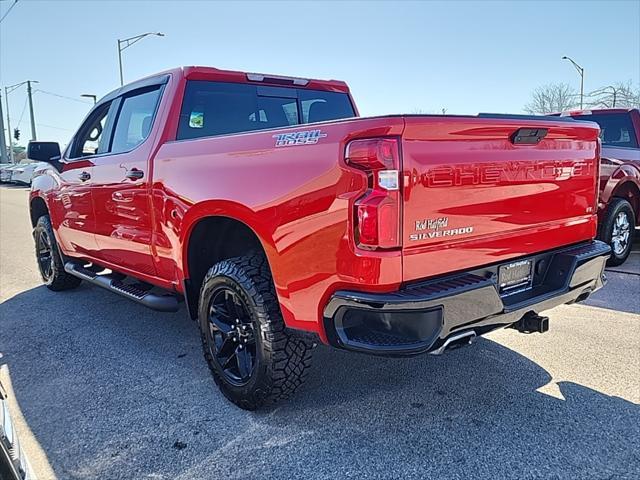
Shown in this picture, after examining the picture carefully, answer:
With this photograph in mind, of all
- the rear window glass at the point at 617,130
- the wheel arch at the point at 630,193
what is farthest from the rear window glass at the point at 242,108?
the rear window glass at the point at 617,130

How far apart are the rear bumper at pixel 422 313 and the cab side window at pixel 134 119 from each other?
2317 millimetres

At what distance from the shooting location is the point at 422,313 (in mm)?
2281

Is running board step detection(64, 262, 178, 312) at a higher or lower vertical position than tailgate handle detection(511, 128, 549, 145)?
lower

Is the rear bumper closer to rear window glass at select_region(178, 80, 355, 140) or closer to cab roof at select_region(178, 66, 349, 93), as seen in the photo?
rear window glass at select_region(178, 80, 355, 140)

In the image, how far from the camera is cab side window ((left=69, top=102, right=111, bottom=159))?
476 centimetres

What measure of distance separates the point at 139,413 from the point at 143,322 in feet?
5.99

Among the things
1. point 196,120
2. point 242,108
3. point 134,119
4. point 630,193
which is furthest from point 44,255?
point 630,193

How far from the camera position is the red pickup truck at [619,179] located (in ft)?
20.9

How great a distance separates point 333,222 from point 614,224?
5370 mm

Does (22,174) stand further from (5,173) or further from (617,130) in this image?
(617,130)

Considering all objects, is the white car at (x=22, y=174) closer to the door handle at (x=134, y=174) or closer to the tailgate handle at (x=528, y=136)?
the door handle at (x=134, y=174)

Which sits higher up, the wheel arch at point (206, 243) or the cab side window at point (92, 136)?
the cab side window at point (92, 136)

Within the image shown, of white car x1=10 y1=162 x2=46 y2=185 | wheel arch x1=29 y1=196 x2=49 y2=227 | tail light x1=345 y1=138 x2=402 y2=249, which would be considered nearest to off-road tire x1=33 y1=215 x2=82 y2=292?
wheel arch x1=29 y1=196 x2=49 y2=227

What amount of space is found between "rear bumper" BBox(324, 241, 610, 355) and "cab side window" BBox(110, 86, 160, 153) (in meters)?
2.32
